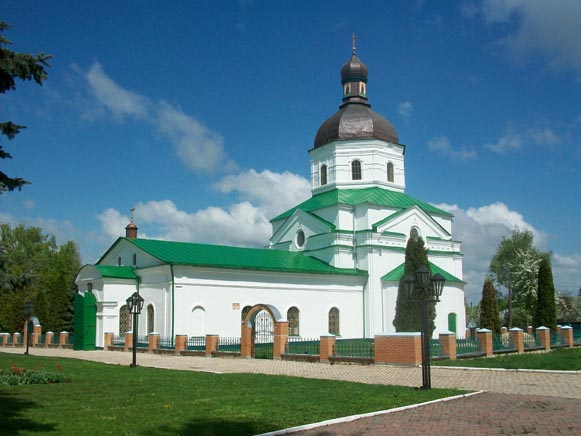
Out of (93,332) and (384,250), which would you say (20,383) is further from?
(384,250)

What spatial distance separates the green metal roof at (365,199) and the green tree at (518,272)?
52.3 ft

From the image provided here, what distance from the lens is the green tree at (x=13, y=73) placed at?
6.70 m

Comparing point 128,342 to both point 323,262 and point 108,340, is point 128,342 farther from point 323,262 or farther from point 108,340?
point 323,262

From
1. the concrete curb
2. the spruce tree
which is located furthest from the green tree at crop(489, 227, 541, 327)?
the concrete curb

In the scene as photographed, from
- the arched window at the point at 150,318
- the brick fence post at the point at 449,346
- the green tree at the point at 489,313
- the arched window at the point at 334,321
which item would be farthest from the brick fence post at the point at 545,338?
the arched window at the point at 150,318

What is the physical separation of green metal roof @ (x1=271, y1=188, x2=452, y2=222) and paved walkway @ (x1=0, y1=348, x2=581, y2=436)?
18309 mm

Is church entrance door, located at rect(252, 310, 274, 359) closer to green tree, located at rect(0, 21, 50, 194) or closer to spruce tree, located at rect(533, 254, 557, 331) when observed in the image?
spruce tree, located at rect(533, 254, 557, 331)

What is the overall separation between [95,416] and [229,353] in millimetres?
14006

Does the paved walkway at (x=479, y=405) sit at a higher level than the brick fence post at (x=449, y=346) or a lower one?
lower

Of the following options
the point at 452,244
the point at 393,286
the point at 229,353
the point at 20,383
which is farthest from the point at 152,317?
the point at 452,244

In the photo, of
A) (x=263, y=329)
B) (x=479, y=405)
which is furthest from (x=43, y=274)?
(x=479, y=405)

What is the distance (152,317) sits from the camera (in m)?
28.7

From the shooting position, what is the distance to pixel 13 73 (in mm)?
6727

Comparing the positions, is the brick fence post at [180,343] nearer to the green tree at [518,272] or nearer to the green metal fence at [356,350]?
the green metal fence at [356,350]
